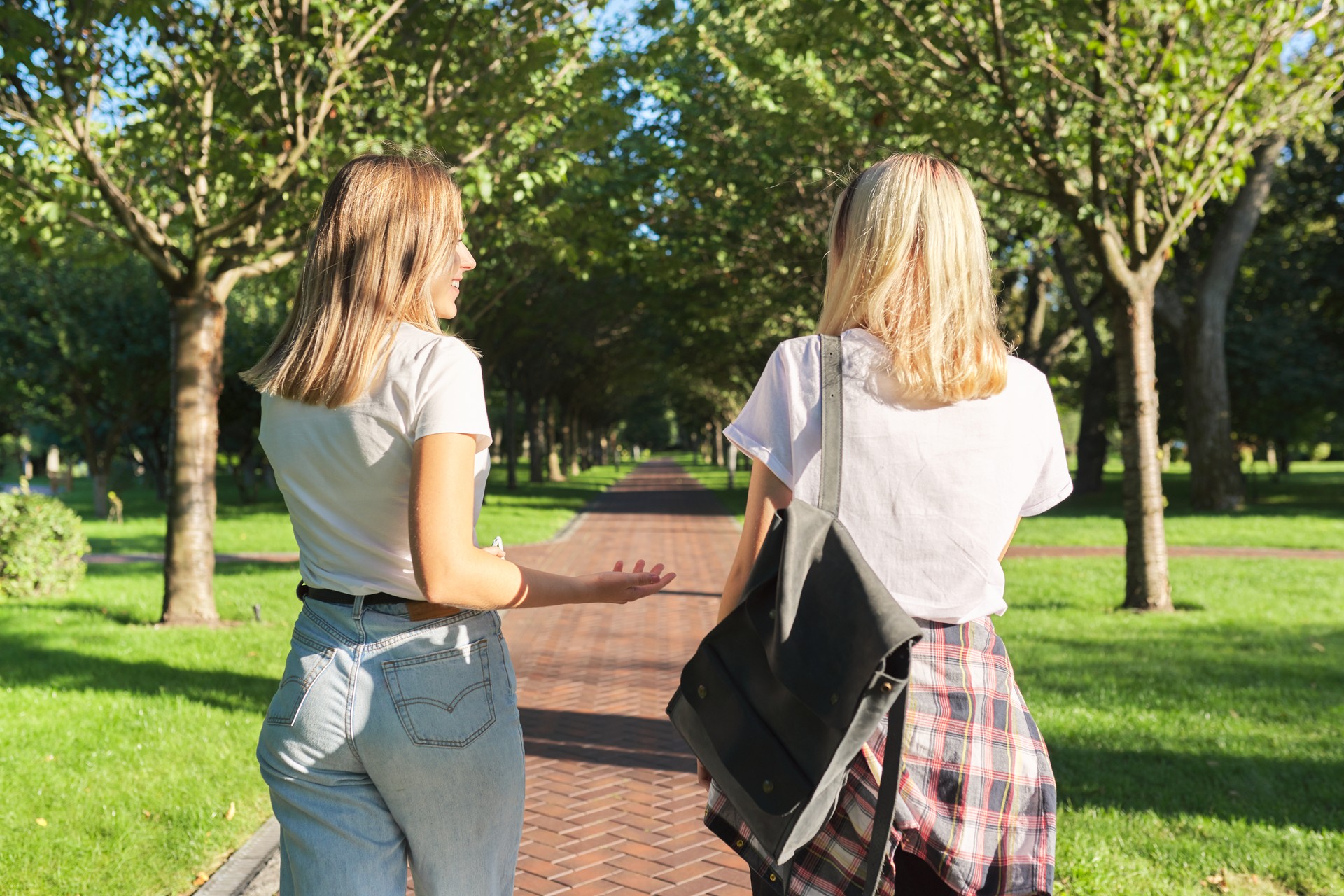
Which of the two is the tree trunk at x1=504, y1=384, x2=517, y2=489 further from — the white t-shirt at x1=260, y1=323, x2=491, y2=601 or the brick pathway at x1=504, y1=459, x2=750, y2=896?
the white t-shirt at x1=260, y1=323, x2=491, y2=601

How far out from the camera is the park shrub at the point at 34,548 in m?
11.3

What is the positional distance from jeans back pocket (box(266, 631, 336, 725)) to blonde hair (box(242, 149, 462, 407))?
41 centimetres

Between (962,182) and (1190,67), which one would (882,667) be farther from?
(1190,67)

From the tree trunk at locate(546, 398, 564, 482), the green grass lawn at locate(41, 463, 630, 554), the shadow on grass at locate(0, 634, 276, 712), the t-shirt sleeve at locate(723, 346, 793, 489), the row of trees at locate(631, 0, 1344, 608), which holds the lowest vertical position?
the shadow on grass at locate(0, 634, 276, 712)

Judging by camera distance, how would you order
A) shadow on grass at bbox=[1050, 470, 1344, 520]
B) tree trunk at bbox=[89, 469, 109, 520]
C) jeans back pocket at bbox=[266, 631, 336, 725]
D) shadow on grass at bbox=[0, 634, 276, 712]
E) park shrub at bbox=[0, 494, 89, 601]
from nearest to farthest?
1. jeans back pocket at bbox=[266, 631, 336, 725]
2. shadow on grass at bbox=[0, 634, 276, 712]
3. park shrub at bbox=[0, 494, 89, 601]
4. shadow on grass at bbox=[1050, 470, 1344, 520]
5. tree trunk at bbox=[89, 469, 109, 520]

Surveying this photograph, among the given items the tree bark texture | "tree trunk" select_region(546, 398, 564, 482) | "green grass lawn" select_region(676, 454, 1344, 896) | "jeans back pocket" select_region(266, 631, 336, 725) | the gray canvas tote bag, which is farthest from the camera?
"tree trunk" select_region(546, 398, 564, 482)

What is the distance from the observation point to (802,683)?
5.39 ft

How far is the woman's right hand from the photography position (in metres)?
2.00

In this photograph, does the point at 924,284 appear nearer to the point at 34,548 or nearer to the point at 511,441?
the point at 34,548

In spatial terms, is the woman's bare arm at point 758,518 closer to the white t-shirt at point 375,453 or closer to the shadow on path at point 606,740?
the white t-shirt at point 375,453

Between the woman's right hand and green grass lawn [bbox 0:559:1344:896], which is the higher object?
the woman's right hand

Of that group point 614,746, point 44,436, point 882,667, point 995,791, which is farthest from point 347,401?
point 44,436

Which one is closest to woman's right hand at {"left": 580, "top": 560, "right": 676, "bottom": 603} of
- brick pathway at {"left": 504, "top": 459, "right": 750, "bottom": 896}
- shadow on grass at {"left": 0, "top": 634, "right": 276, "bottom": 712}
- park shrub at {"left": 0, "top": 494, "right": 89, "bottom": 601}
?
brick pathway at {"left": 504, "top": 459, "right": 750, "bottom": 896}

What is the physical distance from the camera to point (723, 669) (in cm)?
177
